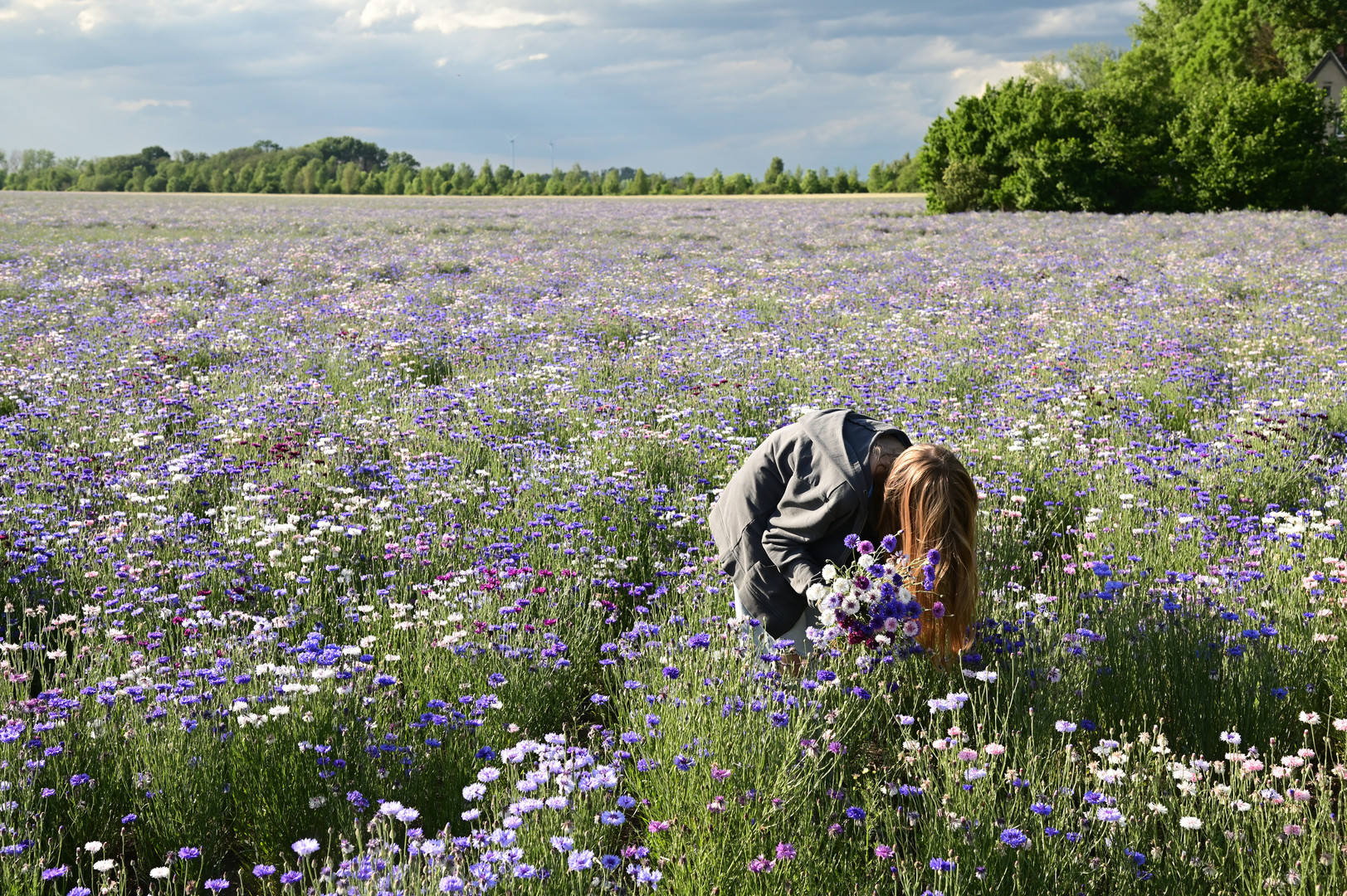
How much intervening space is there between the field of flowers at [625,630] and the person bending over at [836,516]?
0.22 meters

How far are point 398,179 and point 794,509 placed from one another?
7447 centimetres

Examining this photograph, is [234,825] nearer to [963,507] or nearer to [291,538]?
[291,538]

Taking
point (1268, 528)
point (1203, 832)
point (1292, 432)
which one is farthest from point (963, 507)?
point (1292, 432)

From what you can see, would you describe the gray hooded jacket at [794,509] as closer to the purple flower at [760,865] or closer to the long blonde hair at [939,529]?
the long blonde hair at [939,529]

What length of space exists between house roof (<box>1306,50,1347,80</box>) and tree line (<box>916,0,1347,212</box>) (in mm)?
648

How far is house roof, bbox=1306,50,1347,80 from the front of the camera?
3441 cm

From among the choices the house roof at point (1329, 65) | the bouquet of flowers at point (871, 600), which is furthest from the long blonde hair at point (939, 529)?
the house roof at point (1329, 65)

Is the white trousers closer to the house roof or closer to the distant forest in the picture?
the house roof

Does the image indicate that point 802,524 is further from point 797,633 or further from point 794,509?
point 797,633

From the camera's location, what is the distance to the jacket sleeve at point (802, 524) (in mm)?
2906

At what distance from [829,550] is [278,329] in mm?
8413

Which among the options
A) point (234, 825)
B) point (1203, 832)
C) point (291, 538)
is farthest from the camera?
point (291, 538)

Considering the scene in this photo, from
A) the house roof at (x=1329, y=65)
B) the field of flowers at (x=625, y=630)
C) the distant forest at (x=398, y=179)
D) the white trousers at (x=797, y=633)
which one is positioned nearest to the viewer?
the field of flowers at (x=625, y=630)

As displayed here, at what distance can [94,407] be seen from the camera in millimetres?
6367
